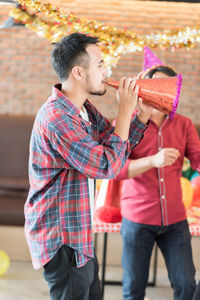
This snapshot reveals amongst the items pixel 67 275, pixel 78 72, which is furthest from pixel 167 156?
pixel 67 275

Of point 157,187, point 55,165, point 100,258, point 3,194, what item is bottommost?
point 100,258

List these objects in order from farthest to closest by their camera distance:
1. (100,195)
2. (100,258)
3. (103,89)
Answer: (100,258)
(100,195)
(103,89)

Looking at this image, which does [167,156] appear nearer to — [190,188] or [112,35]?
[190,188]

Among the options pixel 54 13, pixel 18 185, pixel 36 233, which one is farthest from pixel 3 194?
pixel 36 233

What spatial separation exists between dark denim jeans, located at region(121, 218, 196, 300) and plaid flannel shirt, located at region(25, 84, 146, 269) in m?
0.64

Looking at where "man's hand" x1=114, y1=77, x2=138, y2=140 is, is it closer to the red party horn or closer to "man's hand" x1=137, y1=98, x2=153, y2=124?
the red party horn

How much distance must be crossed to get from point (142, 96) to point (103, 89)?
0.48 feet

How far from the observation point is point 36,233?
5.42 feet

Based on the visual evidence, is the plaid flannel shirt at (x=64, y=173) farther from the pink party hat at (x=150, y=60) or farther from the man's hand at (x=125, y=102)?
the pink party hat at (x=150, y=60)

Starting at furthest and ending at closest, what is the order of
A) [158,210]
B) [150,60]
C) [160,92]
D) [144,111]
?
1. [150,60]
2. [158,210]
3. [144,111]
4. [160,92]

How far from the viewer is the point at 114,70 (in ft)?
16.9

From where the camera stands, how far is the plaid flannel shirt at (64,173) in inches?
61.2

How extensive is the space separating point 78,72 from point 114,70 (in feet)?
11.6

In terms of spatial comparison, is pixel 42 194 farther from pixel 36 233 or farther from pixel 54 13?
pixel 54 13
